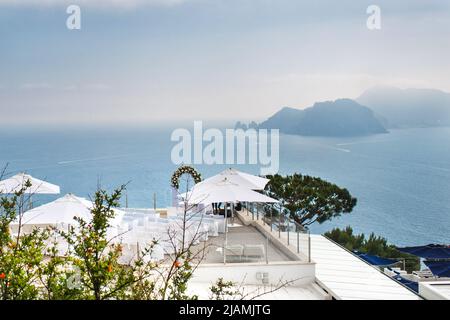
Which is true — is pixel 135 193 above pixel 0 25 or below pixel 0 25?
below

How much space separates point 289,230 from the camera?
388 inches

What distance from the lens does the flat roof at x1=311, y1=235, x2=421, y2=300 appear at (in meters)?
9.09

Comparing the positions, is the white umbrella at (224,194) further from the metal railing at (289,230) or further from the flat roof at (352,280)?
the flat roof at (352,280)

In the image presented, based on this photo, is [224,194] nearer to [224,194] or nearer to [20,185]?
[224,194]

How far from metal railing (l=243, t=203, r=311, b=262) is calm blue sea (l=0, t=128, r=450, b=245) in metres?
42.7

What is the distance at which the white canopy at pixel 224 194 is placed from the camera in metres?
10.7

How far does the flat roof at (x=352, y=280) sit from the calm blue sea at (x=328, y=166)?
41272 mm

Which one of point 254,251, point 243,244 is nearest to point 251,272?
point 254,251

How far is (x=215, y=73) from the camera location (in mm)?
74562

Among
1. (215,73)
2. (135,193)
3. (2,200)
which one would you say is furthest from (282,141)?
(2,200)

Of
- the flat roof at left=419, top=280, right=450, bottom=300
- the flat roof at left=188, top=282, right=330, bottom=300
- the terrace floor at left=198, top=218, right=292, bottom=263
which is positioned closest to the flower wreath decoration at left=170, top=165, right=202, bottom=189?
the terrace floor at left=198, top=218, right=292, bottom=263

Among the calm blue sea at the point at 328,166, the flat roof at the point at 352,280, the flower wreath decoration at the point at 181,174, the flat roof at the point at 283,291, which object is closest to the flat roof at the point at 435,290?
the flat roof at the point at 352,280
